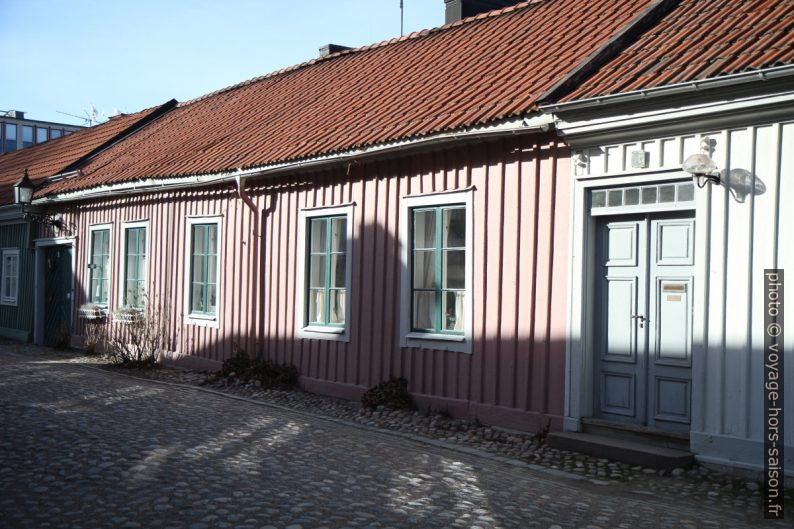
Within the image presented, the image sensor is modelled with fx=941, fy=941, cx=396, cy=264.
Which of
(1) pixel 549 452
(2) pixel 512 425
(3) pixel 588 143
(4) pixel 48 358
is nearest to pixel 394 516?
(1) pixel 549 452

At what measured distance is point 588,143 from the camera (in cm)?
886

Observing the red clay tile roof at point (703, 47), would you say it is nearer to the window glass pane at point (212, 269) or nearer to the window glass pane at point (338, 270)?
the window glass pane at point (338, 270)

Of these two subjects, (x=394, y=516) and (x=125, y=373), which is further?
(x=125, y=373)

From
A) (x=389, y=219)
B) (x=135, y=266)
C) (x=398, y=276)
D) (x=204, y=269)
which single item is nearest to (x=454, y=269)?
(x=398, y=276)

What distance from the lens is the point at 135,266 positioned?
17.0 metres

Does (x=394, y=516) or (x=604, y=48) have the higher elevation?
(x=604, y=48)

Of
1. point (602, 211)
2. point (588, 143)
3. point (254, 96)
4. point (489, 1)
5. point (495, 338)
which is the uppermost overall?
point (489, 1)

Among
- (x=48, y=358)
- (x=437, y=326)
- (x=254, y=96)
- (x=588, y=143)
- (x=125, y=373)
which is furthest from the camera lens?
(x=254, y=96)

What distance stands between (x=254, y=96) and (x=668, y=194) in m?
11.6

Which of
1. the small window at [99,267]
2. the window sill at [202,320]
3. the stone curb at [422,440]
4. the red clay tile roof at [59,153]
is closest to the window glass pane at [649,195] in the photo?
the stone curb at [422,440]

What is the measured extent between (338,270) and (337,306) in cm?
47

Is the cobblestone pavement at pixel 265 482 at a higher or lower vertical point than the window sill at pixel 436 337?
lower

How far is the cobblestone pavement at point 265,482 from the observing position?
5859mm

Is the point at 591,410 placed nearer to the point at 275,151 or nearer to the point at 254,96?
the point at 275,151
